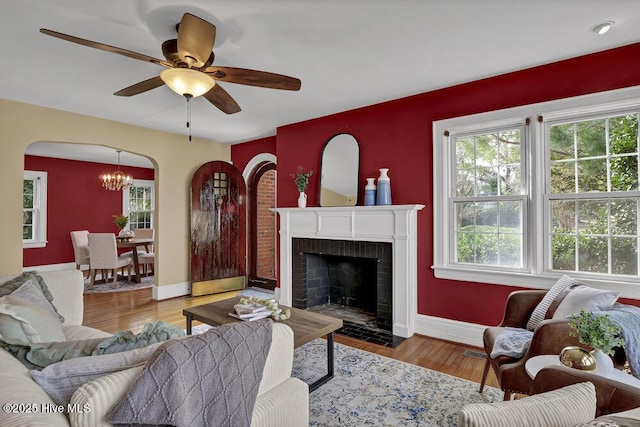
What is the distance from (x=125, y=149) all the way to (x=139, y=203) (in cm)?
413

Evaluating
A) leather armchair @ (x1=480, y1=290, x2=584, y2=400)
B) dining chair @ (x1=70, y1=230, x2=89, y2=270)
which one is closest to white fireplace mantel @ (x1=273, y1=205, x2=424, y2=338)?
leather armchair @ (x1=480, y1=290, x2=584, y2=400)

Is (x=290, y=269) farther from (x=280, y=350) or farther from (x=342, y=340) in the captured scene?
(x=280, y=350)

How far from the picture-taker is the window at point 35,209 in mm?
6582

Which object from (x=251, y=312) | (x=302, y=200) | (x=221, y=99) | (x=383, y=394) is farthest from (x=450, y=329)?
(x=221, y=99)

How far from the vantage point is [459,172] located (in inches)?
130

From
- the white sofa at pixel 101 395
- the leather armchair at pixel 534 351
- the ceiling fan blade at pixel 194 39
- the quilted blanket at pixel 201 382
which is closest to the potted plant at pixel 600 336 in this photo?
the leather armchair at pixel 534 351

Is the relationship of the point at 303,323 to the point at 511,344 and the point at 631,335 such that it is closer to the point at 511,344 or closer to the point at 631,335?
the point at 511,344

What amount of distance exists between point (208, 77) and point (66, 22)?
39.5 inches

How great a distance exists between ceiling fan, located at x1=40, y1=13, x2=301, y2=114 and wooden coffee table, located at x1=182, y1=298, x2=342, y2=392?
165 centimetres

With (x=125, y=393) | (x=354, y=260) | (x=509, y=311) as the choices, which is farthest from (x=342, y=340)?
(x=125, y=393)

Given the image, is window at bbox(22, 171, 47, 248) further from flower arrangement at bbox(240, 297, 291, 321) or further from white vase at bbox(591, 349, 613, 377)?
white vase at bbox(591, 349, 613, 377)

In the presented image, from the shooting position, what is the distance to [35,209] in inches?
262

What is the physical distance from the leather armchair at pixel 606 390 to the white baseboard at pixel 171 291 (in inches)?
191

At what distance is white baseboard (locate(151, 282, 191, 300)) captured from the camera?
15.9 feet
